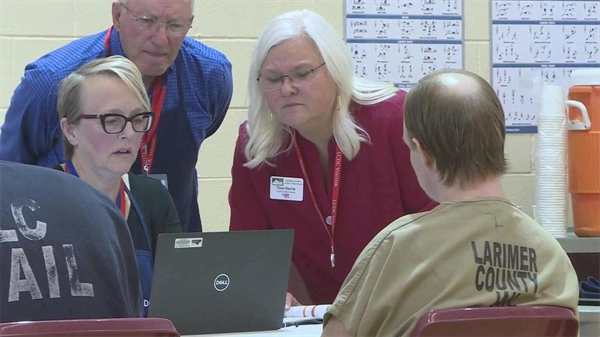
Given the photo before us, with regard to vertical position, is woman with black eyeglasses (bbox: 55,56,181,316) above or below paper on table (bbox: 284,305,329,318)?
above

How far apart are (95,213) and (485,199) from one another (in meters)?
0.69

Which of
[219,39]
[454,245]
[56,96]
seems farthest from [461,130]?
[219,39]

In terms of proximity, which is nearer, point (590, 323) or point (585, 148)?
point (590, 323)

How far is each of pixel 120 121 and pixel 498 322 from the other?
1251 mm

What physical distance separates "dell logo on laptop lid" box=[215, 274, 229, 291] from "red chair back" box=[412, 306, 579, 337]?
1.96 ft

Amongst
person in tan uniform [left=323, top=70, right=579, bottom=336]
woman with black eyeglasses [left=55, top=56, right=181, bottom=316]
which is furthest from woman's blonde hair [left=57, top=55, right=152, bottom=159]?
person in tan uniform [left=323, top=70, right=579, bottom=336]

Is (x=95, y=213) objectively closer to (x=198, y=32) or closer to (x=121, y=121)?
(x=121, y=121)

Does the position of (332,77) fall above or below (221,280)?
above

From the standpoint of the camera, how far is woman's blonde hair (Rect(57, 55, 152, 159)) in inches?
95.3

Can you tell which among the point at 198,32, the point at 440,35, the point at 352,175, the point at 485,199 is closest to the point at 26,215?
the point at 485,199

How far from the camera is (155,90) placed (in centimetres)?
282

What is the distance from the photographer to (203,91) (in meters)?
2.96

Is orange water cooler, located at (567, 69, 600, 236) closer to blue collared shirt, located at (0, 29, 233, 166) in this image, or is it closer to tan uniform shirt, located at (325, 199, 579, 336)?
blue collared shirt, located at (0, 29, 233, 166)

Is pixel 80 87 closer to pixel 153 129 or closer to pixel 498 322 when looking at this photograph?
pixel 153 129
